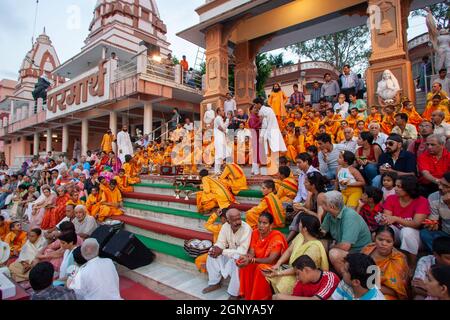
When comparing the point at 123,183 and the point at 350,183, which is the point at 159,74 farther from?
the point at 350,183

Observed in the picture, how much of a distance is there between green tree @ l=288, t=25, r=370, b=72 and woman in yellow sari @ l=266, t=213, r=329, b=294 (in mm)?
20534

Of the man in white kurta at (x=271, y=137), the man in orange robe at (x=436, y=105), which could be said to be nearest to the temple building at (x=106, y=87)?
A: the man in white kurta at (x=271, y=137)

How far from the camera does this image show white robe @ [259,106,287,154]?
5707mm

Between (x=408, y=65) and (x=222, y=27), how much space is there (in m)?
6.65

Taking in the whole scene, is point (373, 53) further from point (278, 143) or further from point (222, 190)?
point (222, 190)

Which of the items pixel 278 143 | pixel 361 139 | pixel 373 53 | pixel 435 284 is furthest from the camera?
pixel 373 53

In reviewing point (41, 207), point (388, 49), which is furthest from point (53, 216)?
point (388, 49)

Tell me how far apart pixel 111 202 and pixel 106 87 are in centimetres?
901

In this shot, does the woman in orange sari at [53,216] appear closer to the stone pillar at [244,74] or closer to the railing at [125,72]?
the stone pillar at [244,74]

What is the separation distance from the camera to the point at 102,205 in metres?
6.33

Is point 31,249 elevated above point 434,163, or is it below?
below

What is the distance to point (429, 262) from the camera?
7.45ft
